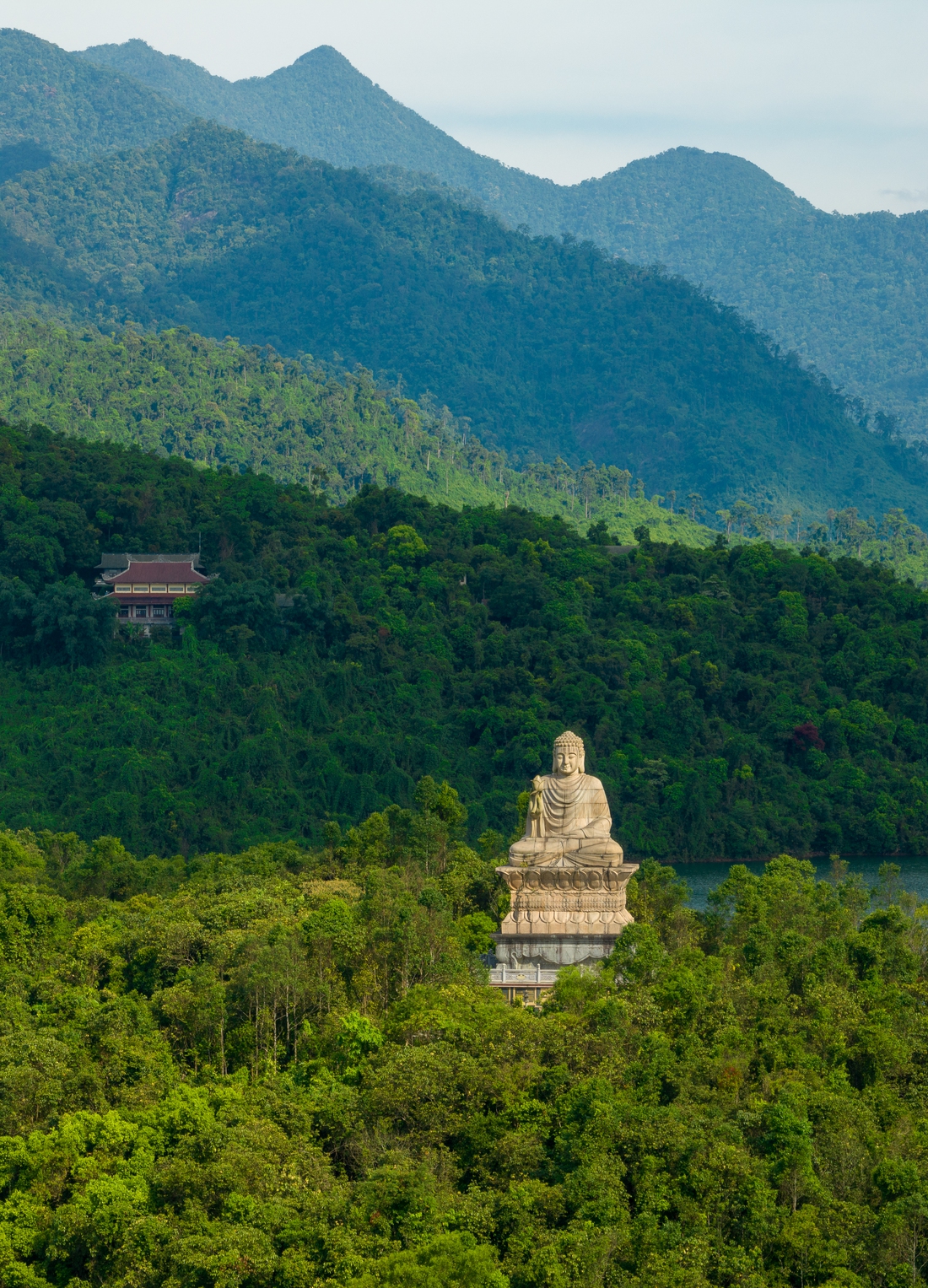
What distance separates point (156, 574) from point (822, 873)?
25366 mm

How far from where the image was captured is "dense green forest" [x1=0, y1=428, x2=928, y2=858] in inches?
2507

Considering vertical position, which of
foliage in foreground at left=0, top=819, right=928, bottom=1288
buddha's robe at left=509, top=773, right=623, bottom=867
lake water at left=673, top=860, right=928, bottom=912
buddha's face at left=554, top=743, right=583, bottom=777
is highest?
buddha's face at left=554, top=743, right=583, bottom=777

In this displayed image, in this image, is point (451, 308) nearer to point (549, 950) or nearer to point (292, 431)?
point (292, 431)

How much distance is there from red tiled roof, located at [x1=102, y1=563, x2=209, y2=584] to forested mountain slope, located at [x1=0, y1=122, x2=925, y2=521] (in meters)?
80.9

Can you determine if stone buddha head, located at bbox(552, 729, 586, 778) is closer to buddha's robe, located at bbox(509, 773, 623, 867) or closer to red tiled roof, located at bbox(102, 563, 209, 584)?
buddha's robe, located at bbox(509, 773, 623, 867)

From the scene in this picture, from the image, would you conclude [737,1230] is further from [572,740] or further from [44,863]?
[44,863]

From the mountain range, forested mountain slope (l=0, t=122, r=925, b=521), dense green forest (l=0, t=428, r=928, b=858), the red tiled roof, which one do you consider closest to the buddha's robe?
dense green forest (l=0, t=428, r=928, b=858)

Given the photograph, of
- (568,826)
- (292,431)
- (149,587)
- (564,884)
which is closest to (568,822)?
(568,826)

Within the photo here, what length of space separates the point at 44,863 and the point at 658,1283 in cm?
2437

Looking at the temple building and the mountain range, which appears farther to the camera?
the mountain range

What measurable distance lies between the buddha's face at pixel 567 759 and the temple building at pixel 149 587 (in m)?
40.2

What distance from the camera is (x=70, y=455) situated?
7912 cm

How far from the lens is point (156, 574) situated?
7344cm

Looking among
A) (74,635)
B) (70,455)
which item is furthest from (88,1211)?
(70,455)
